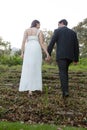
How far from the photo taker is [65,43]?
11.9m

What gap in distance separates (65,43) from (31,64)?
1.26 meters

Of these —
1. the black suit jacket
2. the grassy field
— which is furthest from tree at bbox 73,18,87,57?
the black suit jacket

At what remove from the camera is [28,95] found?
12234 mm

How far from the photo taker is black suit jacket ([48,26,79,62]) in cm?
1188

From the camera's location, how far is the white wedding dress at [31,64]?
12695mm

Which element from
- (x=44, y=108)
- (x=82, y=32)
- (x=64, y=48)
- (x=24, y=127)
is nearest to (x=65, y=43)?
(x=64, y=48)

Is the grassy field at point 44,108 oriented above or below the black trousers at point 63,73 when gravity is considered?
below

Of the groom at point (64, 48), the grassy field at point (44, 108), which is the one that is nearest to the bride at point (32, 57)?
the grassy field at point (44, 108)

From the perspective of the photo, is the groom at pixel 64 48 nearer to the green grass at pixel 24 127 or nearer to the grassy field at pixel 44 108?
the grassy field at pixel 44 108

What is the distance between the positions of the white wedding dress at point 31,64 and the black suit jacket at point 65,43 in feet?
2.43

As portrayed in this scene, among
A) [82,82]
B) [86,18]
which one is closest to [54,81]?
[82,82]

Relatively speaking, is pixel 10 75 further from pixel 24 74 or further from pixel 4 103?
pixel 4 103

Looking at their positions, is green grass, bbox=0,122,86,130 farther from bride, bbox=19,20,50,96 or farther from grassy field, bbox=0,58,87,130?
bride, bbox=19,20,50,96

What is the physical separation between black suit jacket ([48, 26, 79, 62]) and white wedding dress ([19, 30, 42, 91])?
0.74 metres
